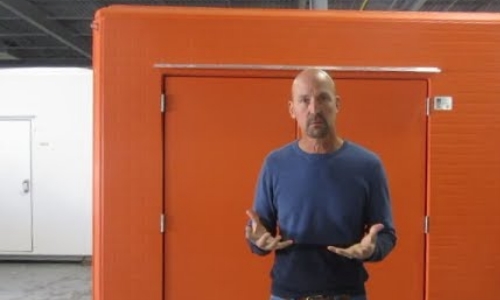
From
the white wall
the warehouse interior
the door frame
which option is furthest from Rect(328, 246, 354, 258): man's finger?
the white wall

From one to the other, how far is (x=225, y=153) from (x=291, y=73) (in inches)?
22.0

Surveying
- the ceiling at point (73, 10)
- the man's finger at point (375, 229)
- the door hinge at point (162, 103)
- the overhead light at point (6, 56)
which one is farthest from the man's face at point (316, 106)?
the overhead light at point (6, 56)

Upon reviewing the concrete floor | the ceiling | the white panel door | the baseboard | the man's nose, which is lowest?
the concrete floor

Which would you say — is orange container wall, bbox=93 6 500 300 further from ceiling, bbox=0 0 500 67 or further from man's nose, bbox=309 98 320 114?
ceiling, bbox=0 0 500 67

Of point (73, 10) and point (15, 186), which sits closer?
point (15, 186)

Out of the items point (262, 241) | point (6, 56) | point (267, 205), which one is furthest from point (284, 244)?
point (6, 56)

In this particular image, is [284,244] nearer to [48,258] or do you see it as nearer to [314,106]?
[314,106]

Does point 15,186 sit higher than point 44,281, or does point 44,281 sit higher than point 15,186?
Answer: point 15,186

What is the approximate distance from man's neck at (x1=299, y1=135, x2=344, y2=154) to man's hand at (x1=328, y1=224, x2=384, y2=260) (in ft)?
0.96

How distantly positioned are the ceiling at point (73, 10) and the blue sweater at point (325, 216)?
348cm

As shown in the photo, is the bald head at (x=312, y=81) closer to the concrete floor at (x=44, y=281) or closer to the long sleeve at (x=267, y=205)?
the long sleeve at (x=267, y=205)

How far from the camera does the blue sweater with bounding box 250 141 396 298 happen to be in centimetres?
170

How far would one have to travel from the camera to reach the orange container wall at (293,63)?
9.64 feet

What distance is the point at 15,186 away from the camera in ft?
22.9
